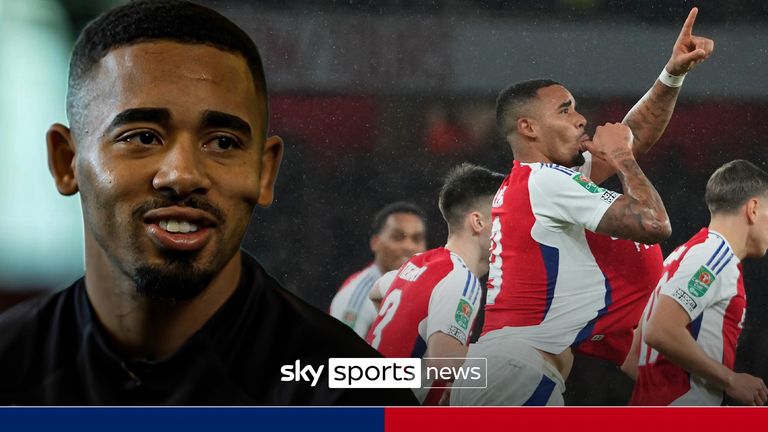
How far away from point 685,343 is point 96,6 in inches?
61.1

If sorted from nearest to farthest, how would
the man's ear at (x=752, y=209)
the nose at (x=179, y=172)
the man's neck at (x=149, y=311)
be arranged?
the nose at (x=179, y=172) → the man's neck at (x=149, y=311) → the man's ear at (x=752, y=209)

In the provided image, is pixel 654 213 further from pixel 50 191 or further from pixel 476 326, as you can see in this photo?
pixel 50 191

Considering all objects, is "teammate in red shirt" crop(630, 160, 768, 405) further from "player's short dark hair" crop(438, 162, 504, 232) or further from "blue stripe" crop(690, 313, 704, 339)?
"player's short dark hair" crop(438, 162, 504, 232)

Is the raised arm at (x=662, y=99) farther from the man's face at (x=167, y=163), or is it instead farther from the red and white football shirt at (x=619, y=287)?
the man's face at (x=167, y=163)

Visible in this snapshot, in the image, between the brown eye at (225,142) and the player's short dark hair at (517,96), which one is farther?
the player's short dark hair at (517,96)

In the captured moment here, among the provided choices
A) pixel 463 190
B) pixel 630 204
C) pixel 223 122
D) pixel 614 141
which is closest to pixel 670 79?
pixel 614 141

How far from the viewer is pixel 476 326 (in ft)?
7.55

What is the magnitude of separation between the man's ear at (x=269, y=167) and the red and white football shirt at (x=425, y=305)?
1.07ft

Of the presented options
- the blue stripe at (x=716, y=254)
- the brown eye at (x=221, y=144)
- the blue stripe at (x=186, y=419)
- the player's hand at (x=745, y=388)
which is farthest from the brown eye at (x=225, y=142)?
the player's hand at (x=745, y=388)

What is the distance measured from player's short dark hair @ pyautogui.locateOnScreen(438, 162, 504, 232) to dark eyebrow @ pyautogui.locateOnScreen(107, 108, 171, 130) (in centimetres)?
64

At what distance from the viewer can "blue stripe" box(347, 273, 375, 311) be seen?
2303mm

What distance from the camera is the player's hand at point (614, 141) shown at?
91.5 inches

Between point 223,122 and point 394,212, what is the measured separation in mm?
434

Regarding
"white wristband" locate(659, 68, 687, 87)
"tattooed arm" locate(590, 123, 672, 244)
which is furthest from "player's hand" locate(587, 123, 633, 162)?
"white wristband" locate(659, 68, 687, 87)
